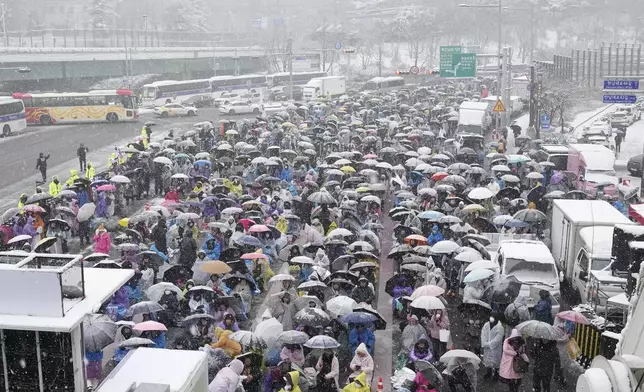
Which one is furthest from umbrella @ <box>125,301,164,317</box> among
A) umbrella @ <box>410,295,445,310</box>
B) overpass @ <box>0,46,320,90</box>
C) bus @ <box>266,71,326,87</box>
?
bus @ <box>266,71,326,87</box>

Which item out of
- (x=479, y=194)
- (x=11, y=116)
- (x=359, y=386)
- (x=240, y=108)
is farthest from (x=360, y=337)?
(x=240, y=108)

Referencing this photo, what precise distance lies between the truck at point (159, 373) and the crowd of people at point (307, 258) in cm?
112

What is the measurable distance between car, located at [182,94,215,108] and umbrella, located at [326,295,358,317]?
4787 centimetres

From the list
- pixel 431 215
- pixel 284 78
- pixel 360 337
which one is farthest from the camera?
pixel 284 78

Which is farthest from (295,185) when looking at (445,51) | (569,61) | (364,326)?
(569,61)

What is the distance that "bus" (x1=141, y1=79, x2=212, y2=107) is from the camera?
5606 cm

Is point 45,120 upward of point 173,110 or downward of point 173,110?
downward

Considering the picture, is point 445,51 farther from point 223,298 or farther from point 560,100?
point 223,298

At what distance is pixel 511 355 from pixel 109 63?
210 feet

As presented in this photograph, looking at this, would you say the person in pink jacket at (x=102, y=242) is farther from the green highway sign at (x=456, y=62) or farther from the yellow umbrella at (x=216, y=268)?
the green highway sign at (x=456, y=62)

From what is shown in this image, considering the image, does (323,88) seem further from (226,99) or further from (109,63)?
(109,63)

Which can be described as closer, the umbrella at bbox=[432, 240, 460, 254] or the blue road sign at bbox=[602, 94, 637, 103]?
the umbrella at bbox=[432, 240, 460, 254]

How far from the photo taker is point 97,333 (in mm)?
9844

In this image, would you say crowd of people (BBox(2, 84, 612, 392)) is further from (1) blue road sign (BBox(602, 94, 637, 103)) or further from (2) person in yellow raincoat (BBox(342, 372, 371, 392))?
(1) blue road sign (BBox(602, 94, 637, 103))
